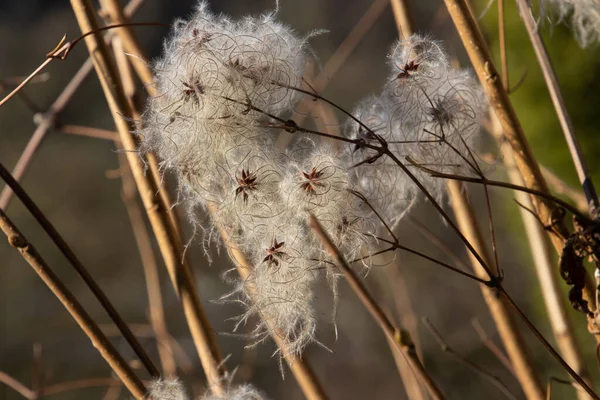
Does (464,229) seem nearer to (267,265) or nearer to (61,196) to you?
(267,265)

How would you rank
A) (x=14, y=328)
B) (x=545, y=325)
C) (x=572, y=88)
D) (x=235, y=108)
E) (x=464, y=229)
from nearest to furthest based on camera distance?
(x=235, y=108) < (x=464, y=229) < (x=572, y=88) < (x=545, y=325) < (x=14, y=328)

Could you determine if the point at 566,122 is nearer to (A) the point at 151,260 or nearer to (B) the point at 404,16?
(B) the point at 404,16

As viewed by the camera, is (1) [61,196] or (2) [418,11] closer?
(1) [61,196]

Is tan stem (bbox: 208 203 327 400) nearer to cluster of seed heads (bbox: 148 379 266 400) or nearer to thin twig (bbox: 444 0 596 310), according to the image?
cluster of seed heads (bbox: 148 379 266 400)

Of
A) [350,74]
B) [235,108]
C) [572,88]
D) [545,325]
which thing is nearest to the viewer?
[235,108]

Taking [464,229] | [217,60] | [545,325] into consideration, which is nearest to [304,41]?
[217,60]

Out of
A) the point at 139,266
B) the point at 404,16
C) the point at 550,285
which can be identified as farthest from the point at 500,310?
the point at 139,266

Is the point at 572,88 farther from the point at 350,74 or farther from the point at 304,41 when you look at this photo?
the point at 304,41

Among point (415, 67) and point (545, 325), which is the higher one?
point (545, 325)

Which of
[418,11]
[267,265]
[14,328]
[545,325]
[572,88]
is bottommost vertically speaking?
[267,265]
